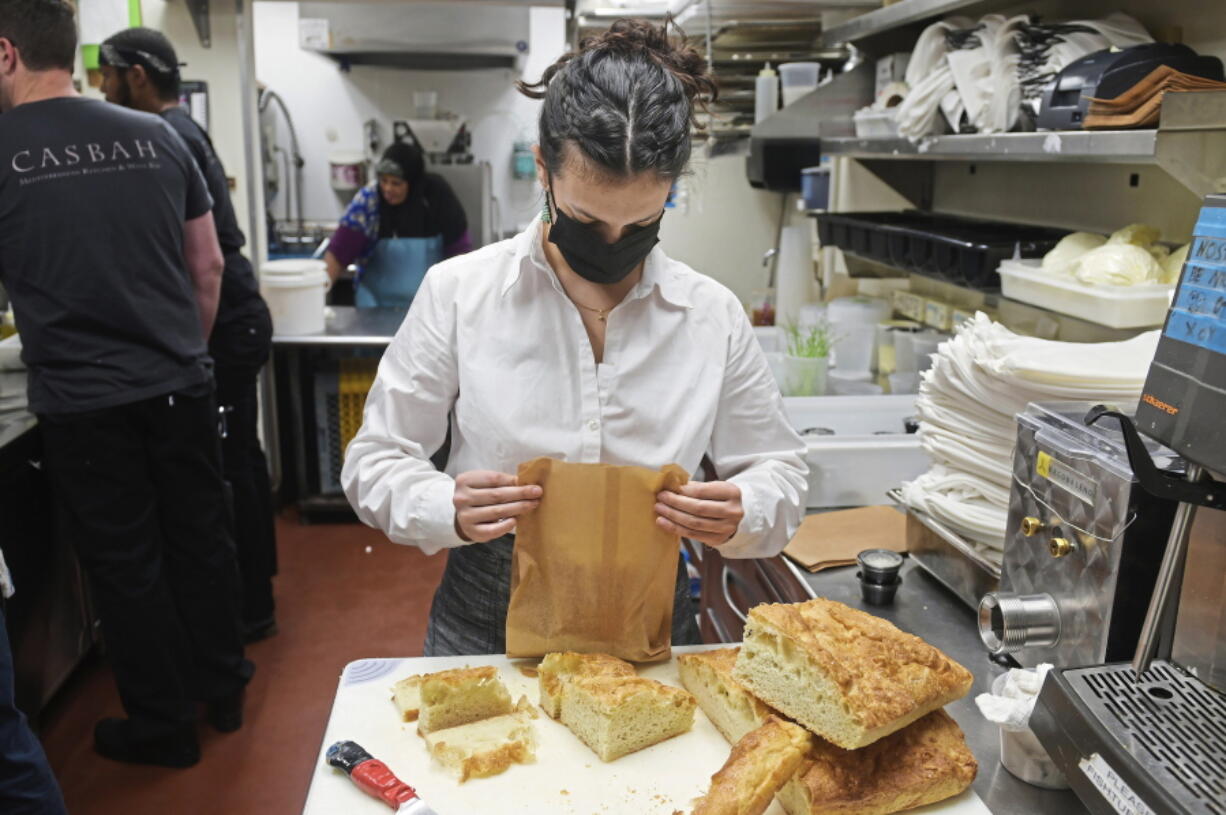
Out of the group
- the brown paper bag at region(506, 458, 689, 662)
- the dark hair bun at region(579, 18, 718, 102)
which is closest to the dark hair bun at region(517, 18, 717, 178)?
the dark hair bun at region(579, 18, 718, 102)

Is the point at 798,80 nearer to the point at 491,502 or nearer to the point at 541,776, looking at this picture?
the point at 491,502

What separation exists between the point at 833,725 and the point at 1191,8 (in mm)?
1609

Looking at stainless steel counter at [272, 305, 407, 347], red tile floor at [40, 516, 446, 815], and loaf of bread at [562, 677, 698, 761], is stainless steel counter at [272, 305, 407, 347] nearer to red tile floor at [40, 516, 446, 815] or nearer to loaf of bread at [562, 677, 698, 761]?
red tile floor at [40, 516, 446, 815]

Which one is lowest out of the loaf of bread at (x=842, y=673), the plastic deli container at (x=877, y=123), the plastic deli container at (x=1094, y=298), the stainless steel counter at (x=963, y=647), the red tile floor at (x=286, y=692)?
the red tile floor at (x=286, y=692)

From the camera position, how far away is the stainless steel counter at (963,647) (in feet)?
3.98

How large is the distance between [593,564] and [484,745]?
0.91 feet

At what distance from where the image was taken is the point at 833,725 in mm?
1156

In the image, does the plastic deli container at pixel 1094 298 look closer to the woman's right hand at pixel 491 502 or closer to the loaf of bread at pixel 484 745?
the woman's right hand at pixel 491 502

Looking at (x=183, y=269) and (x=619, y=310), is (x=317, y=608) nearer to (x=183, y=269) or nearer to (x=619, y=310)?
(x=183, y=269)

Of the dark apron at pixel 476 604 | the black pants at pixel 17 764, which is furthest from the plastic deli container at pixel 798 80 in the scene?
the black pants at pixel 17 764

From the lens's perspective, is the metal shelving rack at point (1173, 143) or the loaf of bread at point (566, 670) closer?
the loaf of bread at point (566, 670)

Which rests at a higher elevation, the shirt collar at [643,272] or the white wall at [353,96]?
the white wall at [353,96]

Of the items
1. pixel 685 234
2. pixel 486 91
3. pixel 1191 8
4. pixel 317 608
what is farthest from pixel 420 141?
pixel 1191 8

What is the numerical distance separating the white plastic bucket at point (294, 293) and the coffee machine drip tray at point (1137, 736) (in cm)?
363
